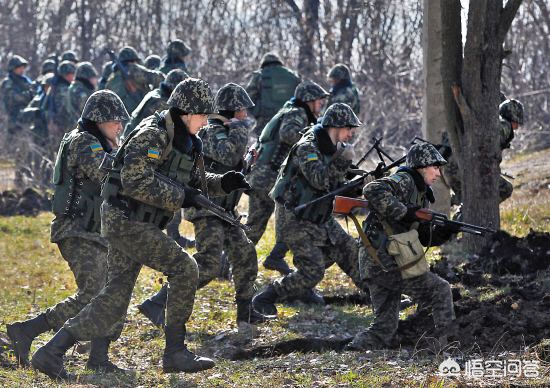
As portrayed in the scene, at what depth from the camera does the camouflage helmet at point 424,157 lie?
8078mm

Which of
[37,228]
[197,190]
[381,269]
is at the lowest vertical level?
[37,228]

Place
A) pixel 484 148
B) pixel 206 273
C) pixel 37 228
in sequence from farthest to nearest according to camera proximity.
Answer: pixel 37 228 < pixel 484 148 < pixel 206 273

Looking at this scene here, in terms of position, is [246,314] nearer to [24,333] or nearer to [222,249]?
[222,249]

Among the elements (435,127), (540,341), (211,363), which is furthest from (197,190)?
(435,127)

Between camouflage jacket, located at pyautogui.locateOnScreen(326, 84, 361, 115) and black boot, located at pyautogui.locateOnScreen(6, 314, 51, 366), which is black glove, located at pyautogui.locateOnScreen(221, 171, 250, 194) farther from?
camouflage jacket, located at pyautogui.locateOnScreen(326, 84, 361, 115)

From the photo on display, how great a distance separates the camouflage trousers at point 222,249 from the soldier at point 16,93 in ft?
39.3

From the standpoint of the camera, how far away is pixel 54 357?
7477 millimetres

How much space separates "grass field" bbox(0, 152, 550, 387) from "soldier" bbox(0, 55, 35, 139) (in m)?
6.51

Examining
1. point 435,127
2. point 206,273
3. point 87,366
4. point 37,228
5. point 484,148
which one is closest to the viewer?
point 87,366

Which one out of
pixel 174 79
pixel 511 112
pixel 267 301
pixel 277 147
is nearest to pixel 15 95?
pixel 174 79

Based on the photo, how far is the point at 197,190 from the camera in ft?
24.2

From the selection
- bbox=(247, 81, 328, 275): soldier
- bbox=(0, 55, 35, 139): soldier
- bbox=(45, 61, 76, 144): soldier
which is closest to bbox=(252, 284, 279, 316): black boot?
bbox=(247, 81, 328, 275): soldier

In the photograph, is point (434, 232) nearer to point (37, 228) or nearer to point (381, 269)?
point (381, 269)

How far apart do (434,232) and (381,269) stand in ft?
2.04
